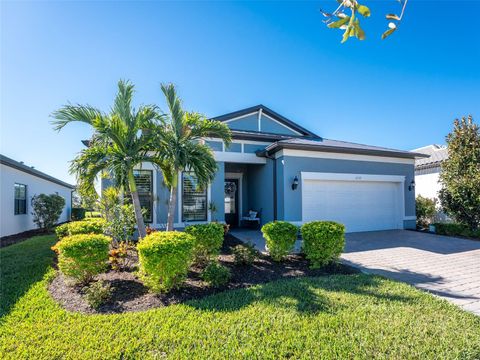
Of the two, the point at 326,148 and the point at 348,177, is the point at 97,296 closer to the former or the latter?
the point at 326,148

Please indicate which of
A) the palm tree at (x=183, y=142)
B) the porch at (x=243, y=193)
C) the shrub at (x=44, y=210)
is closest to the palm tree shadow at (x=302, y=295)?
the palm tree at (x=183, y=142)

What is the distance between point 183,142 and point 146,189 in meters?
→ 4.27

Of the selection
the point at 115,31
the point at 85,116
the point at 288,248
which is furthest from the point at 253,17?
the point at 288,248

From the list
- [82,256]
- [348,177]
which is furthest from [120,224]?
[348,177]

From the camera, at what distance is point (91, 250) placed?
4801mm

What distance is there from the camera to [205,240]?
5871 millimetres

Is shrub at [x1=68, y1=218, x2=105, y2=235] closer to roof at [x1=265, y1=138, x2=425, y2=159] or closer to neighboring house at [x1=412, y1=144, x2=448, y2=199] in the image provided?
roof at [x1=265, y1=138, x2=425, y2=159]

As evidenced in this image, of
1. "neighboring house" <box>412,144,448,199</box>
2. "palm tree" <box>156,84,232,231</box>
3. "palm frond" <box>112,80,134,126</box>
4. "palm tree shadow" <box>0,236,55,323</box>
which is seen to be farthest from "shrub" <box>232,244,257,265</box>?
"neighboring house" <box>412,144,448,199</box>

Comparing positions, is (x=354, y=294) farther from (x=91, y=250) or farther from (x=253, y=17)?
(x=253, y=17)

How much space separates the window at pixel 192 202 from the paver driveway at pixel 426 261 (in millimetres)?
5833

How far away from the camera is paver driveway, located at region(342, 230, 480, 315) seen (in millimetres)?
4871

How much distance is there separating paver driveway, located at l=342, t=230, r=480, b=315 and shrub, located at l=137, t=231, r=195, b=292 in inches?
178

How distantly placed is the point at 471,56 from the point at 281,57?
6360mm

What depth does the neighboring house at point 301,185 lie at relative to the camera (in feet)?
33.2
